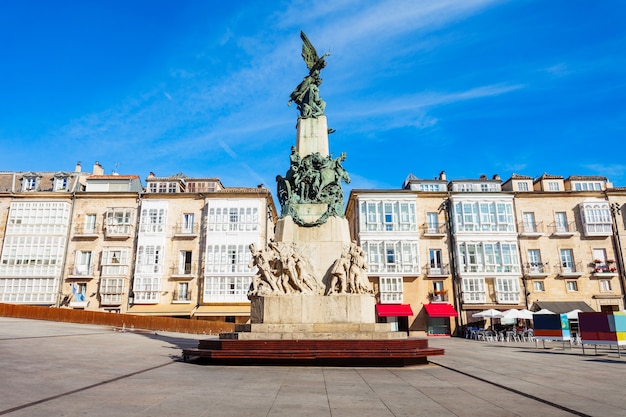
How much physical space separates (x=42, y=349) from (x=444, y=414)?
1232cm

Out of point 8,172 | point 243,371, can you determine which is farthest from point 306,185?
point 8,172

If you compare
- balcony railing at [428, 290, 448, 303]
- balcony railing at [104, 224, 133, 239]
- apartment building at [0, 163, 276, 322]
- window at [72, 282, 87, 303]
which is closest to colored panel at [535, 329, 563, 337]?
balcony railing at [428, 290, 448, 303]

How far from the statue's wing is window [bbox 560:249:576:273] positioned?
35.7 metres

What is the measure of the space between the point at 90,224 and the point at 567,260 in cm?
4882

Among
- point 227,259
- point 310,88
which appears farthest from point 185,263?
point 310,88

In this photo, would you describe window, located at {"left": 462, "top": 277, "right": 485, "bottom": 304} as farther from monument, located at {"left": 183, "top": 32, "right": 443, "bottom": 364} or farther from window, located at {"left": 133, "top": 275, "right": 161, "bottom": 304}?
window, located at {"left": 133, "top": 275, "right": 161, "bottom": 304}

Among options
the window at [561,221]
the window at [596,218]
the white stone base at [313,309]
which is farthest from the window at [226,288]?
the window at [596,218]

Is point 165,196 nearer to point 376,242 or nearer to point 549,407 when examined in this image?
point 376,242

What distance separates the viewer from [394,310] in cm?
4006

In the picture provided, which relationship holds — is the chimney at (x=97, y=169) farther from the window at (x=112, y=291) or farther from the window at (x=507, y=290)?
the window at (x=507, y=290)

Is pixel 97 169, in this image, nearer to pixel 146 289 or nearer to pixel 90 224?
pixel 90 224

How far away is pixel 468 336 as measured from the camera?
37438mm

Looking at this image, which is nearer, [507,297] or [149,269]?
[507,297]

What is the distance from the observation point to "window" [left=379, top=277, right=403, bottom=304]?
133 feet
